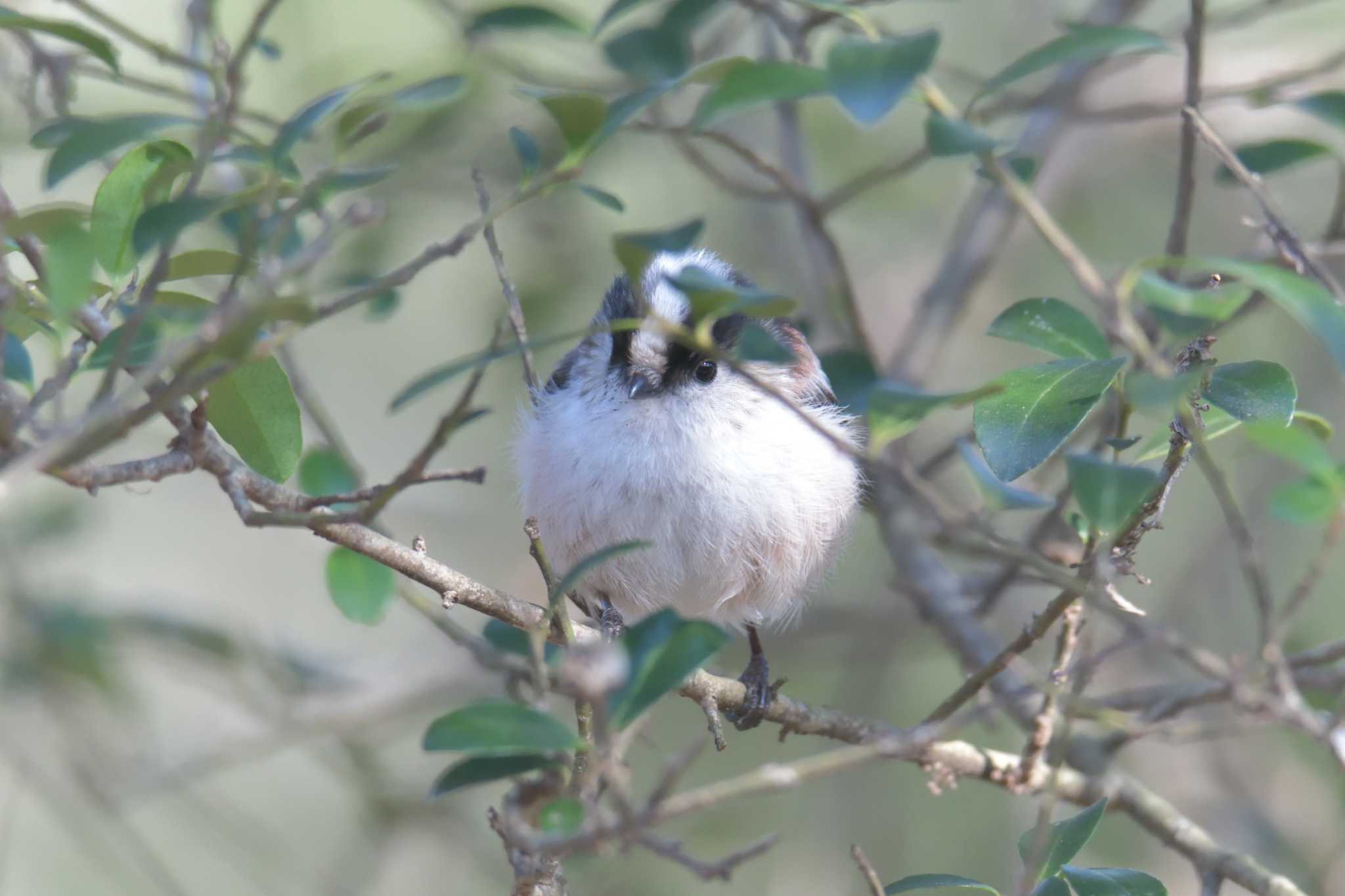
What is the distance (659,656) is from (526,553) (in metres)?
3.86

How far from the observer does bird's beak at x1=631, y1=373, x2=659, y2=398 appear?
3.23 metres

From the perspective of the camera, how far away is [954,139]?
1.72 m

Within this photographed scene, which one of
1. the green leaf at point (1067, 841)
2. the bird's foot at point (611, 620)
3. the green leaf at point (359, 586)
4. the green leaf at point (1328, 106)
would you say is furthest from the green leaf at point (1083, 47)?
the bird's foot at point (611, 620)

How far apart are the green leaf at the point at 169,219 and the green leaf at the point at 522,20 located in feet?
4.92

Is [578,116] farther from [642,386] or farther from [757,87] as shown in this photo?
[642,386]

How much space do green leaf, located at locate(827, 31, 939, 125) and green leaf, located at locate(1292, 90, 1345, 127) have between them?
44.0 inches

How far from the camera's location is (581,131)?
174 centimetres

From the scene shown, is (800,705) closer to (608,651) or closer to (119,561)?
(608,651)

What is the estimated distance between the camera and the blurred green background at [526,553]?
414 cm

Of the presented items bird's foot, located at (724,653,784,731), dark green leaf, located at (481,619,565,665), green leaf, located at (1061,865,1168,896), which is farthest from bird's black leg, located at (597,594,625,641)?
green leaf, located at (1061,865,1168,896)

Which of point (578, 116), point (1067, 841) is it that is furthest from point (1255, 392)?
point (578, 116)

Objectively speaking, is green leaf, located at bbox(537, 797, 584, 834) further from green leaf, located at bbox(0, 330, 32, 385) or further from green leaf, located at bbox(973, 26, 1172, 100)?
green leaf, located at bbox(973, 26, 1172, 100)

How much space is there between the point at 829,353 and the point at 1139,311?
984 millimetres

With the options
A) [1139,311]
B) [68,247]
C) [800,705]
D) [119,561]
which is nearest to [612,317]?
[800,705]
